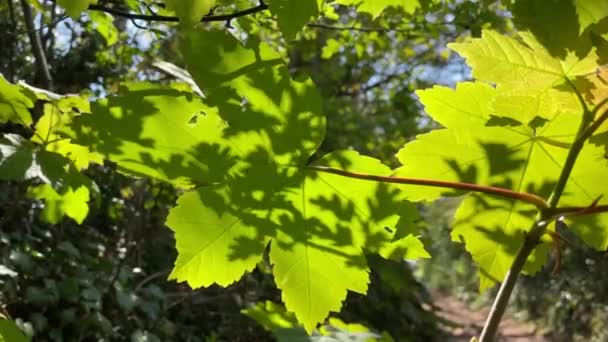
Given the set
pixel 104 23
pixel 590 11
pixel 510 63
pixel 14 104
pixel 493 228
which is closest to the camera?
pixel 590 11

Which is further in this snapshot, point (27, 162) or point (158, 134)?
point (27, 162)

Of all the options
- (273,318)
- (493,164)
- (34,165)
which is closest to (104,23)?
(34,165)

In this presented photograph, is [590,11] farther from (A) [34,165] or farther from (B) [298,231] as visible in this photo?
(A) [34,165]

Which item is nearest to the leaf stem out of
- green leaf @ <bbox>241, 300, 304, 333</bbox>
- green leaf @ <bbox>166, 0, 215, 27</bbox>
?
green leaf @ <bbox>166, 0, 215, 27</bbox>

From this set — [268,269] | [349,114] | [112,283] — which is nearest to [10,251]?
[112,283]

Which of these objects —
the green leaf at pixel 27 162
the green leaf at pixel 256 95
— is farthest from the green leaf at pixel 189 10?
the green leaf at pixel 27 162

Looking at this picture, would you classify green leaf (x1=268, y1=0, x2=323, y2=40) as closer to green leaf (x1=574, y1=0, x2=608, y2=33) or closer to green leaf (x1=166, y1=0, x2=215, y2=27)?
green leaf (x1=166, y1=0, x2=215, y2=27)
